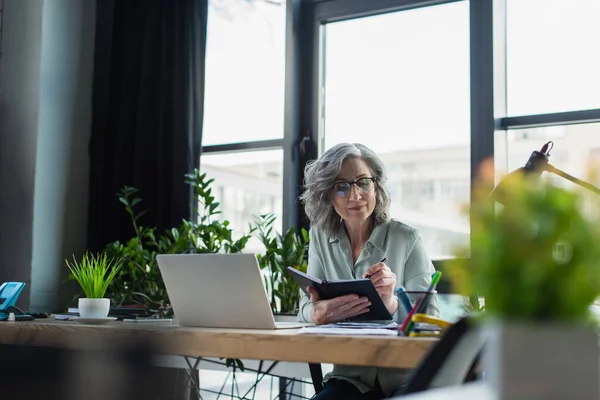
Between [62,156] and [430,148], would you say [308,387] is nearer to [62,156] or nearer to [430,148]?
[430,148]

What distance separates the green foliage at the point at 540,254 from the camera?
0.53 m

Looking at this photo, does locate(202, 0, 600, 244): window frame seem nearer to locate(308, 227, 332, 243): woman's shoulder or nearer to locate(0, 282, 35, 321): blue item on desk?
locate(308, 227, 332, 243): woman's shoulder

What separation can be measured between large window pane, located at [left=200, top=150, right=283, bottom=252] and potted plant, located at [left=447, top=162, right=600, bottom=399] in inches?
130

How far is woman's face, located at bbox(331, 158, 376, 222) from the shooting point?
8.29 ft

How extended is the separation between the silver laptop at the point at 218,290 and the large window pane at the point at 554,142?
5.62ft

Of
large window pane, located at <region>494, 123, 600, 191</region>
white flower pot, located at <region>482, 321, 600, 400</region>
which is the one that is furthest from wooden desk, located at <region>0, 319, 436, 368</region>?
large window pane, located at <region>494, 123, 600, 191</region>

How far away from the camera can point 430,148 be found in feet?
11.6

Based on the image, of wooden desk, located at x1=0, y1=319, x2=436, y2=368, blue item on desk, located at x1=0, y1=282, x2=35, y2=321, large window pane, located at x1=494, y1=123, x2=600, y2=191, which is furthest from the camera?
large window pane, located at x1=494, y1=123, x2=600, y2=191

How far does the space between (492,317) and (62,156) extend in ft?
12.4

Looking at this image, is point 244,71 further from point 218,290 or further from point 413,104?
point 218,290

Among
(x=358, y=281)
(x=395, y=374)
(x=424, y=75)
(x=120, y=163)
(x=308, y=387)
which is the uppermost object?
(x=424, y=75)

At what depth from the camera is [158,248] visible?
12.3ft

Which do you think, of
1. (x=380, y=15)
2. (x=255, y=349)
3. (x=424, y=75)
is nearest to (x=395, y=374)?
(x=255, y=349)

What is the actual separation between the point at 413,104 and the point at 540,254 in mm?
3132
